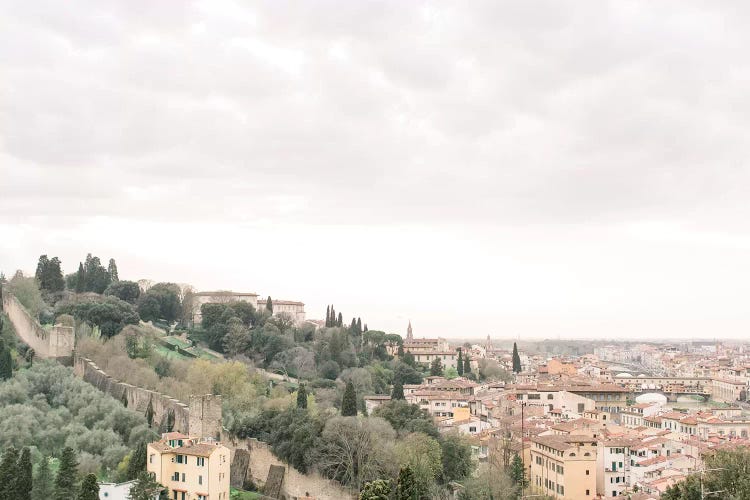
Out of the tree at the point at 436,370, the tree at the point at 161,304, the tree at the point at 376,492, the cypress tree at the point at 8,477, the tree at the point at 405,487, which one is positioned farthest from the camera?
the tree at the point at 436,370

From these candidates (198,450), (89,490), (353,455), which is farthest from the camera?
(353,455)

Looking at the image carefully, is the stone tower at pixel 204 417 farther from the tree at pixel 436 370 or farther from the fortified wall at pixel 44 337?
the tree at pixel 436 370

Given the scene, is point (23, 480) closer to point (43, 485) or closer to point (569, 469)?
point (43, 485)

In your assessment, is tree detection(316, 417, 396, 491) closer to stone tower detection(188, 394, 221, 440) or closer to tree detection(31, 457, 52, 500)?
stone tower detection(188, 394, 221, 440)

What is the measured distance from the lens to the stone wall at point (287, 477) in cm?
3238

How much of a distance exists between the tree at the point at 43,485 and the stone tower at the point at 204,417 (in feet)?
23.5

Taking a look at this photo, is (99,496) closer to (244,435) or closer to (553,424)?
(244,435)

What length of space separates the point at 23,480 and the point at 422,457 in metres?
14.6

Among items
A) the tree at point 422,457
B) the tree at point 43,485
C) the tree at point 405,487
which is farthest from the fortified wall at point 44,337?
the tree at point 405,487

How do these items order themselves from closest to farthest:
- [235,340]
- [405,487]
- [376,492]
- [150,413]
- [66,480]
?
[376,492] → [66,480] → [405,487] → [150,413] → [235,340]

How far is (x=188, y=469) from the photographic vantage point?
2847 centimetres

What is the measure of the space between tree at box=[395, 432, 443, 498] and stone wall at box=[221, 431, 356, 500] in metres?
2.67

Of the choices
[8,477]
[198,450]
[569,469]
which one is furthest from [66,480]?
[569,469]

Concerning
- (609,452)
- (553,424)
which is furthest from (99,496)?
(553,424)
